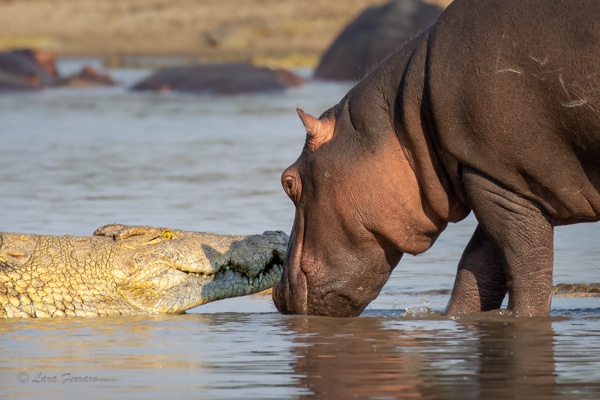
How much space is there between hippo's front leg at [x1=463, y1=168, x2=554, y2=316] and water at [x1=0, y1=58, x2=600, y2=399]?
16 cm

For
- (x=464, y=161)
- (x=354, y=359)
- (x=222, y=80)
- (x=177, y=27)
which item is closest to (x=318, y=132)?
(x=464, y=161)

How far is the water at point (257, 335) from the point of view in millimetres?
4867

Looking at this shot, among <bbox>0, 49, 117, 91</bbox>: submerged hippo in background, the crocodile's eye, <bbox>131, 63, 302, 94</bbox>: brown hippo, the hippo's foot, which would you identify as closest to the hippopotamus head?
the crocodile's eye

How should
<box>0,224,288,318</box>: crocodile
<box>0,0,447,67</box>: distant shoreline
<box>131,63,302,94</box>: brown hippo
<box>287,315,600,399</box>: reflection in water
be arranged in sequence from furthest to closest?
<box>0,0,447,67</box>: distant shoreline → <box>131,63,302,94</box>: brown hippo → <box>0,224,288,318</box>: crocodile → <box>287,315,600,399</box>: reflection in water

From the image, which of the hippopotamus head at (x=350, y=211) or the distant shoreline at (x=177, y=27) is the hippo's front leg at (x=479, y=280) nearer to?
the hippopotamus head at (x=350, y=211)

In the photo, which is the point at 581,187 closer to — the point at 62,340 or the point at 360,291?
the point at 360,291

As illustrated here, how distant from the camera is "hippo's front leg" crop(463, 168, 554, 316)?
19.4 feet

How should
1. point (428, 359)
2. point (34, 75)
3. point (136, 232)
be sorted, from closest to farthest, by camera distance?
1. point (428, 359)
2. point (136, 232)
3. point (34, 75)

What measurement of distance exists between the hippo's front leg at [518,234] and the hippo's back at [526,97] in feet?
0.19

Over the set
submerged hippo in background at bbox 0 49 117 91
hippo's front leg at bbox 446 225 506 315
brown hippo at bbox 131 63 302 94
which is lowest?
hippo's front leg at bbox 446 225 506 315

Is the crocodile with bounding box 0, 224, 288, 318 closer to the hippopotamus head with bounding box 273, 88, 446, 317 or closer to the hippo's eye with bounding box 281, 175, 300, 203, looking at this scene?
the hippopotamus head with bounding box 273, 88, 446, 317

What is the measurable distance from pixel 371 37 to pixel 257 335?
18.2 metres

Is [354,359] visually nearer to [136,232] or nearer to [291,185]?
[291,185]

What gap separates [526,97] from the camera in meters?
5.72
